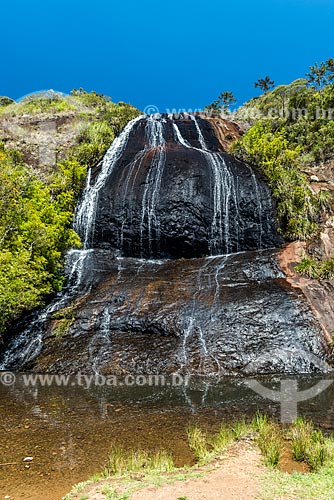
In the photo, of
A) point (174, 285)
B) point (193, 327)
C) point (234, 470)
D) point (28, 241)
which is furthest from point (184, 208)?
point (234, 470)

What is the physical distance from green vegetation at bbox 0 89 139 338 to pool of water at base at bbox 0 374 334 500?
3753 millimetres

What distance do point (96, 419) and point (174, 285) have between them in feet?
28.2

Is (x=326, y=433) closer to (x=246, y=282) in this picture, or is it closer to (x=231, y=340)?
(x=231, y=340)

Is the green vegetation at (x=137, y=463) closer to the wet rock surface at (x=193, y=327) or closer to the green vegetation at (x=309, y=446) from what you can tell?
the green vegetation at (x=309, y=446)

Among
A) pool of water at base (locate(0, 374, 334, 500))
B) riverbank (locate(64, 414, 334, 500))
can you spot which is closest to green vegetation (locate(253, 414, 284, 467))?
riverbank (locate(64, 414, 334, 500))

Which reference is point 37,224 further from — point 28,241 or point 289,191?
point 289,191

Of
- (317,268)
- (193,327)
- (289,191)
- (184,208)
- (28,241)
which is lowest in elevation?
(193,327)

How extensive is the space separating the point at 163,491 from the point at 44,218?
1652cm

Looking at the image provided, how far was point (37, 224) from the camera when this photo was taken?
1788 cm

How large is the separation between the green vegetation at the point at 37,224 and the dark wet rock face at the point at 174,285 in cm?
90

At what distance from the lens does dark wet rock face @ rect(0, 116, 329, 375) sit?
13.2 metres

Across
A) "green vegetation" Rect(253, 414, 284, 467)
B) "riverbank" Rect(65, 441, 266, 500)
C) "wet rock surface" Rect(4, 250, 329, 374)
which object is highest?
"wet rock surface" Rect(4, 250, 329, 374)

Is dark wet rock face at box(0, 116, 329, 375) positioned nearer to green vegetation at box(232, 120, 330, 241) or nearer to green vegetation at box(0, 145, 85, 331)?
green vegetation at box(232, 120, 330, 241)

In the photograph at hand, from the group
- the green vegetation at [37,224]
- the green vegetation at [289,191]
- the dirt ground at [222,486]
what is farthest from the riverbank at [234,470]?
the green vegetation at [289,191]
